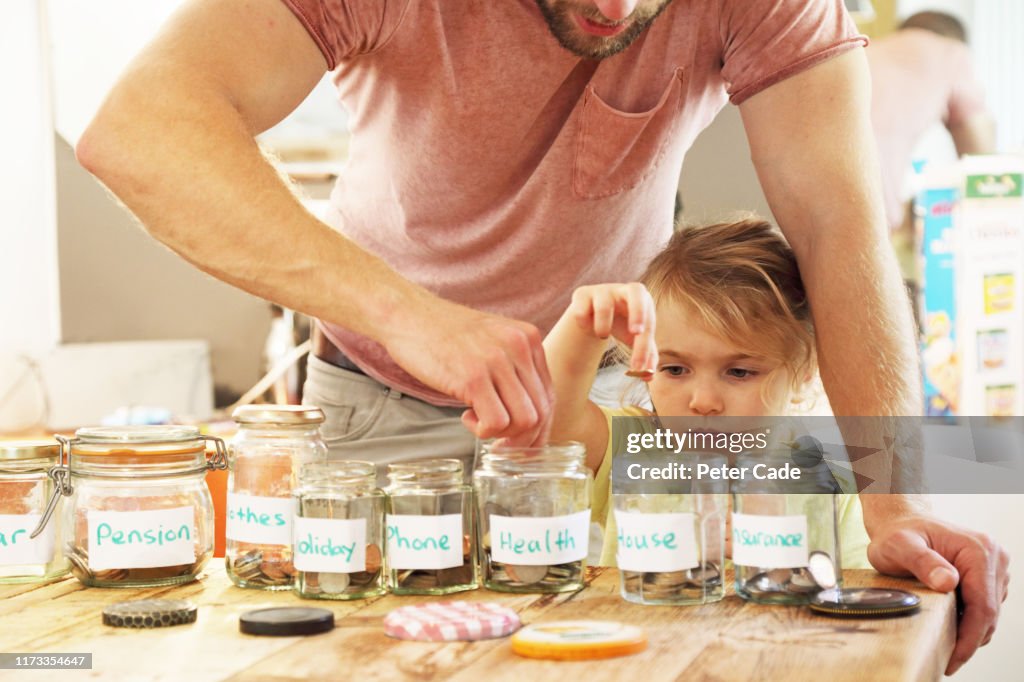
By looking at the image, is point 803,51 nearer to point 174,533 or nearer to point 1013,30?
point 174,533

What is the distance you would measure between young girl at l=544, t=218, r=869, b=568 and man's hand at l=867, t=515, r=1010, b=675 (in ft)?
0.78

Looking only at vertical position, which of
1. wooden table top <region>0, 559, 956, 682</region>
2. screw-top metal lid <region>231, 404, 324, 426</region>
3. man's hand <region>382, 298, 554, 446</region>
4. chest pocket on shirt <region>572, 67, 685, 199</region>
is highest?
chest pocket on shirt <region>572, 67, 685, 199</region>

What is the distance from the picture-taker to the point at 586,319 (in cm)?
105

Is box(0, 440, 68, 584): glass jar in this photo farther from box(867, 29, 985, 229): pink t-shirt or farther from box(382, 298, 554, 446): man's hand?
box(867, 29, 985, 229): pink t-shirt

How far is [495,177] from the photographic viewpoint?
1.48m

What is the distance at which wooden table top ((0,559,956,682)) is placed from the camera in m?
0.73

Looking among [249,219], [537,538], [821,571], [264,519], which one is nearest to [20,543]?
[264,519]

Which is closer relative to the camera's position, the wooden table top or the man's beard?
the wooden table top

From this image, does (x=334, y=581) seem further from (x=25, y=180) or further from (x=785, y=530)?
(x=25, y=180)

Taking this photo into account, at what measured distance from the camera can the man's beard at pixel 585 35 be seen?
133 cm

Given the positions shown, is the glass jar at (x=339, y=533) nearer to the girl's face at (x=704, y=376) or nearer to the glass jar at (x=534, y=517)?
the glass jar at (x=534, y=517)

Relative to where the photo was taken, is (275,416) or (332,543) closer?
(332,543)

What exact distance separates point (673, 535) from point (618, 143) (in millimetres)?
668

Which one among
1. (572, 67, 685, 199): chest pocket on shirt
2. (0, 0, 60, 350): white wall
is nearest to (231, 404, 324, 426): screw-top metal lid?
(572, 67, 685, 199): chest pocket on shirt
